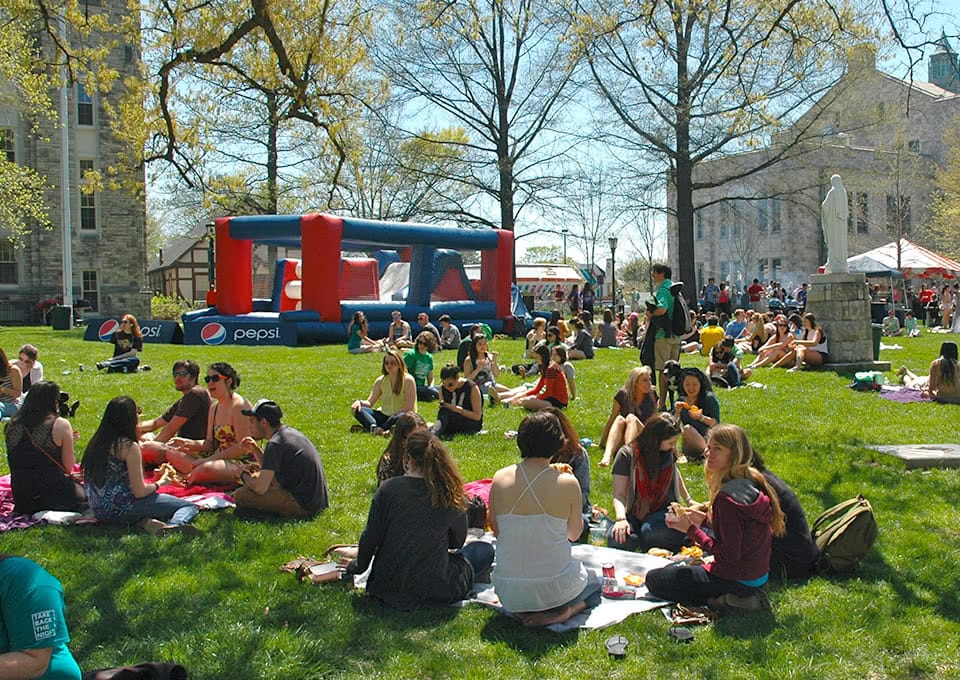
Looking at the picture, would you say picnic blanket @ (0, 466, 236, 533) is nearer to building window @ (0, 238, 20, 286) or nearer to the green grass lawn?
the green grass lawn

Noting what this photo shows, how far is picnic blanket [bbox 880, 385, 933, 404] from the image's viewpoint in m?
13.1

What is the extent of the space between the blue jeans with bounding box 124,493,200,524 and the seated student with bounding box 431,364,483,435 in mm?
4009

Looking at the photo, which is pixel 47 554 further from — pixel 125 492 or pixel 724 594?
pixel 724 594

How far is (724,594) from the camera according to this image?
510cm

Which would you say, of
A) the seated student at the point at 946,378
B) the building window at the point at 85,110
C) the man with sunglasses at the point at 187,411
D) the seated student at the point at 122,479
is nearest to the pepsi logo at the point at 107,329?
the man with sunglasses at the point at 187,411

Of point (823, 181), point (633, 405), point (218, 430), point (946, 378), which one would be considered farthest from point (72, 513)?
point (823, 181)

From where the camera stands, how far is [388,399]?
1070cm

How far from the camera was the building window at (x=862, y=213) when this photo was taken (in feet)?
169

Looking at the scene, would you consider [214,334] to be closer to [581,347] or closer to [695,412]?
[581,347]

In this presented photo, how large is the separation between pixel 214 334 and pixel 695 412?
15092 millimetres

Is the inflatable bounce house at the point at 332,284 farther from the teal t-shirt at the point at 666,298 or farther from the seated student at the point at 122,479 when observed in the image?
the seated student at the point at 122,479

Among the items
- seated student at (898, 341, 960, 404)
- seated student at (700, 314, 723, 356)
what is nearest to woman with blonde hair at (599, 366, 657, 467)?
seated student at (898, 341, 960, 404)

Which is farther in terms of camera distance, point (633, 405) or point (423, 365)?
point (423, 365)

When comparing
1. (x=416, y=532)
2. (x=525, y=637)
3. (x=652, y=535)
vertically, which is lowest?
(x=525, y=637)
